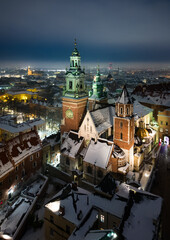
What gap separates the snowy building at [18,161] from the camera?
34.0 meters

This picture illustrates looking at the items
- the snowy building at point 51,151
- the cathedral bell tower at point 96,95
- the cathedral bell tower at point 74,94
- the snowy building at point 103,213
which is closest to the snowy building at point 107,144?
the cathedral bell tower at point 74,94

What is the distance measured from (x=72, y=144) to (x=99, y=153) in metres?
7.53

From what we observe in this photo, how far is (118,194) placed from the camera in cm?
2595

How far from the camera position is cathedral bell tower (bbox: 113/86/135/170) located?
3813cm

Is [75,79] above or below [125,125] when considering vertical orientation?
above

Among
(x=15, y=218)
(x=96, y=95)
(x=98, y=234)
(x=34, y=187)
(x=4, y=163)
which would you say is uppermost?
A: (x=96, y=95)

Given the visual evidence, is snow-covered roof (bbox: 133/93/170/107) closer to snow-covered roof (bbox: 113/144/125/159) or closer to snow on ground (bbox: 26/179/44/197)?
snow-covered roof (bbox: 113/144/125/159)

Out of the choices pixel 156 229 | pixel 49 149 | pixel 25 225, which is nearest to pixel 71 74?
pixel 49 149

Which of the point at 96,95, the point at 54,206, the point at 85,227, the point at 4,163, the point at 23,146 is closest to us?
the point at 85,227

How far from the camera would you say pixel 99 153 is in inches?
1492

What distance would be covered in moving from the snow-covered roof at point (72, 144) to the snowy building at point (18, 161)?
5.33m

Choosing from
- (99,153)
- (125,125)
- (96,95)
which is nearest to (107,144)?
(99,153)

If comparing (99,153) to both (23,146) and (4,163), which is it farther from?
(4,163)

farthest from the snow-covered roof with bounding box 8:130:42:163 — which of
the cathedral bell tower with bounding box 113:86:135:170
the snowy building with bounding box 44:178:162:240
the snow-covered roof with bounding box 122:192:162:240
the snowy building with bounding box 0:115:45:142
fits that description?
the snow-covered roof with bounding box 122:192:162:240
